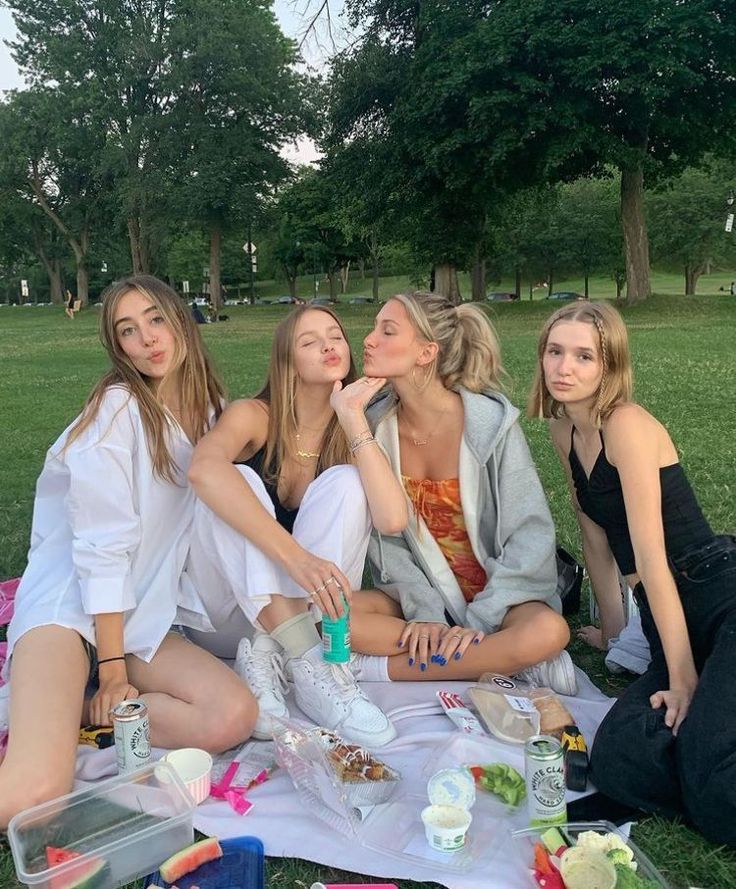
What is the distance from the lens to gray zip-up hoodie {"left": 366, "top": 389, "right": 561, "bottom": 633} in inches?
146

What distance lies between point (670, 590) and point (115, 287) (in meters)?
2.72

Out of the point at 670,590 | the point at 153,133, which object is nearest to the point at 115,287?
the point at 670,590

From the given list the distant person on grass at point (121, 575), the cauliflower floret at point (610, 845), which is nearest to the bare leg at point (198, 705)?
the distant person on grass at point (121, 575)

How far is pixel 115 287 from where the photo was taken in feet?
11.8

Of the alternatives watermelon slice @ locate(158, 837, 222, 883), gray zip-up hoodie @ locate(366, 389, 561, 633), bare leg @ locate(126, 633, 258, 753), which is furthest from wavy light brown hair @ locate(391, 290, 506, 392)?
watermelon slice @ locate(158, 837, 222, 883)

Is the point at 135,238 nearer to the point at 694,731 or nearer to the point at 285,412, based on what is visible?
the point at 285,412

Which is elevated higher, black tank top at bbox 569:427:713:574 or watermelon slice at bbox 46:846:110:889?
black tank top at bbox 569:427:713:574

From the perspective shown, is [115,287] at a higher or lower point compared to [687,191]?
lower

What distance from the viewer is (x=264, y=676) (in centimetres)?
344

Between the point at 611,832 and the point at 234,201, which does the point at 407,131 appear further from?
the point at 611,832

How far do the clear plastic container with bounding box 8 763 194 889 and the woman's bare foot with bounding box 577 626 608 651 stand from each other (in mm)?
2300

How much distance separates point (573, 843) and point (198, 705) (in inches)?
58.5

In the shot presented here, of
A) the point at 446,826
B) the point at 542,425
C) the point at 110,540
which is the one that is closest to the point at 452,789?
the point at 446,826

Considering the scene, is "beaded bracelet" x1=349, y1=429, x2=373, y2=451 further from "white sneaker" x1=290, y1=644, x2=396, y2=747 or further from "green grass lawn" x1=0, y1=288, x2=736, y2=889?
"green grass lawn" x1=0, y1=288, x2=736, y2=889
